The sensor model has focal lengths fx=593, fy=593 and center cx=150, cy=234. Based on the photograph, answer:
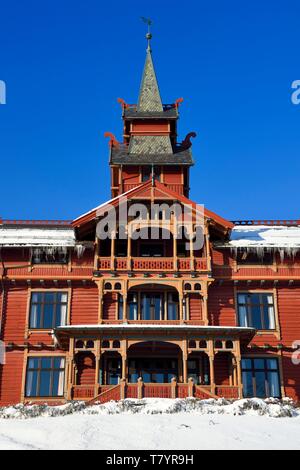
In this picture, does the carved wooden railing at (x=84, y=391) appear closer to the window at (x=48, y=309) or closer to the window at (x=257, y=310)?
the window at (x=48, y=309)

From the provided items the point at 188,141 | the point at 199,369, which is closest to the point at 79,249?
the point at 199,369

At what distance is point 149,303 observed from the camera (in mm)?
29484

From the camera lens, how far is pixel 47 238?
101 ft

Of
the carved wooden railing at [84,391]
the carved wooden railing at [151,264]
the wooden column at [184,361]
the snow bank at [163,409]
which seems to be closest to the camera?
the snow bank at [163,409]

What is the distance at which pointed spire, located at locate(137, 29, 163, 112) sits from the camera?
132 ft

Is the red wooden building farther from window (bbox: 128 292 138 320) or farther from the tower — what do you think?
the tower

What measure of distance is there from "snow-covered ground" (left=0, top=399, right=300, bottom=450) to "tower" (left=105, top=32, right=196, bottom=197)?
1564 centimetres

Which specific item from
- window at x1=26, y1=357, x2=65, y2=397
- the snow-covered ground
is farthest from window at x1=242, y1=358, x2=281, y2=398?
window at x1=26, y1=357, x2=65, y2=397

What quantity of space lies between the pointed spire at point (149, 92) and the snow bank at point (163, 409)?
Result: 73.0 feet

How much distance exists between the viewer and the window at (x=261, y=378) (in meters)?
27.8

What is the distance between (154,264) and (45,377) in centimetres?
744

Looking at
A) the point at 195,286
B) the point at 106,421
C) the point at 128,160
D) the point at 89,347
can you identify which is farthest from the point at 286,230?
the point at 106,421

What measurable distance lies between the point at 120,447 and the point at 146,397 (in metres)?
8.86

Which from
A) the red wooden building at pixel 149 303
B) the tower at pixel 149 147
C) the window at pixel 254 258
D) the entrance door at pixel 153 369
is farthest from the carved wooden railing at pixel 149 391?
the tower at pixel 149 147
